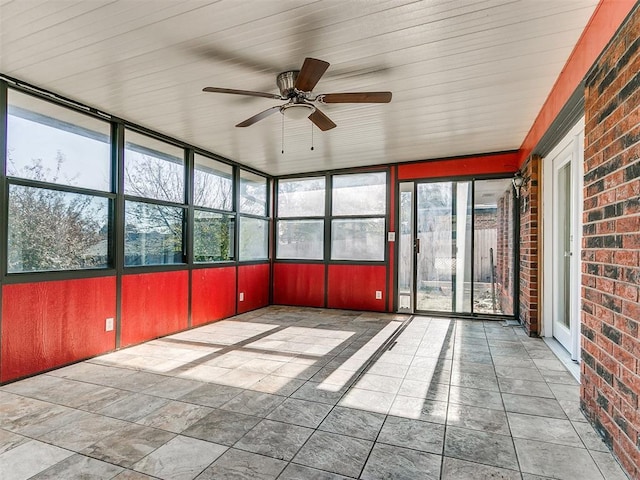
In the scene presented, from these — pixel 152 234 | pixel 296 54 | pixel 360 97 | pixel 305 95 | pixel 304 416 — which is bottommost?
pixel 304 416

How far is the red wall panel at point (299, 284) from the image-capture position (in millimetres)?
6363

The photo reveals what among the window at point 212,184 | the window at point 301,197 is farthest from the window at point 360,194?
the window at point 212,184

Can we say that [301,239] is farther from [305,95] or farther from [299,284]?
[305,95]

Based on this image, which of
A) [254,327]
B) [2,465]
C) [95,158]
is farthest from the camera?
[254,327]

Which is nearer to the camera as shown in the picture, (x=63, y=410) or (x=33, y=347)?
(x=63, y=410)

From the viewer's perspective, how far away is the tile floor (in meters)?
1.79

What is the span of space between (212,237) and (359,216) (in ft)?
7.88

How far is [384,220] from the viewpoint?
5.93 m

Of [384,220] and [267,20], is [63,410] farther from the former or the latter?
[384,220]

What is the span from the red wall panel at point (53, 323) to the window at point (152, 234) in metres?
0.45

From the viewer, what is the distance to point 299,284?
6508mm

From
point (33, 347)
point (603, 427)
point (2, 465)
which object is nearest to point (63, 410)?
point (2, 465)

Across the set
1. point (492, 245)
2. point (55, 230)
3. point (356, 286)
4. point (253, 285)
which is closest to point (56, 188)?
point (55, 230)

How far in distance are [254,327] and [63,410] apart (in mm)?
2563
